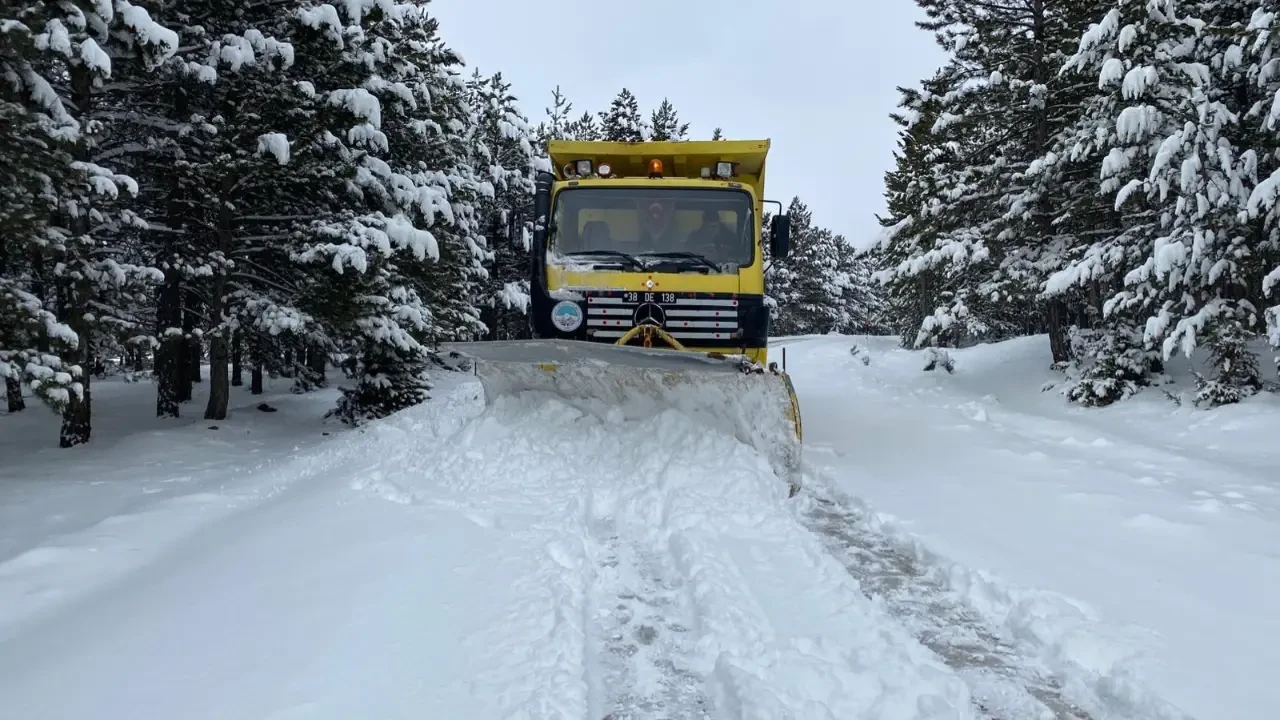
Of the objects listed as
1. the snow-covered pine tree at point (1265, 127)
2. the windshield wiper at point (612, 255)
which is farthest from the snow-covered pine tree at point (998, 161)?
the windshield wiper at point (612, 255)

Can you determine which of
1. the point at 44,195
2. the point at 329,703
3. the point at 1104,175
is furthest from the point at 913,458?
the point at 44,195

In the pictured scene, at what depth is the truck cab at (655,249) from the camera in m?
7.34

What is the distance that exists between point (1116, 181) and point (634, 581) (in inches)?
393

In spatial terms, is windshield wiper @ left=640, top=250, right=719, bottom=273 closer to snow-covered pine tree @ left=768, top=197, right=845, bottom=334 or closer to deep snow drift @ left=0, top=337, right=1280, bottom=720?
deep snow drift @ left=0, top=337, right=1280, bottom=720

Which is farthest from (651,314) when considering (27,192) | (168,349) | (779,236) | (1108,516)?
(168,349)

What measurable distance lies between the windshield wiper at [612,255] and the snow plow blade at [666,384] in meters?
1.19

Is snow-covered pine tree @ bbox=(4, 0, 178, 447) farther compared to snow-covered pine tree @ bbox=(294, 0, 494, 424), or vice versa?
snow-covered pine tree @ bbox=(294, 0, 494, 424)

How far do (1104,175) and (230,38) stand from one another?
11741 millimetres

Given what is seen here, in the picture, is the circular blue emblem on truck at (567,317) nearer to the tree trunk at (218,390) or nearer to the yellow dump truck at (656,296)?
the yellow dump truck at (656,296)

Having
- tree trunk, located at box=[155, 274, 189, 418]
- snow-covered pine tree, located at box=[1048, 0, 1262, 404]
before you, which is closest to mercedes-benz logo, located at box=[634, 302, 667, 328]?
snow-covered pine tree, located at box=[1048, 0, 1262, 404]

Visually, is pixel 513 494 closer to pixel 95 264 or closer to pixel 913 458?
pixel 913 458

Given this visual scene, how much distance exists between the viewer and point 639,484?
20.1 ft

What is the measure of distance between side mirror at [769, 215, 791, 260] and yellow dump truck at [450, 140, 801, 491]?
0.01 metres

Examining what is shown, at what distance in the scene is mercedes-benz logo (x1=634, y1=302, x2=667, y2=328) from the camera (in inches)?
287
